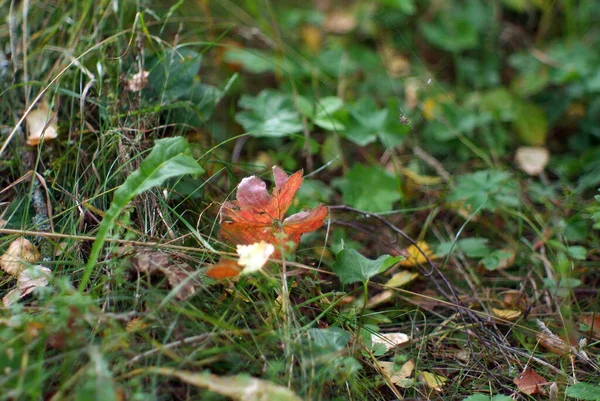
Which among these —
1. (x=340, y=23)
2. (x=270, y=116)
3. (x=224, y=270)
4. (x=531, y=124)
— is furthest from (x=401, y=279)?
(x=340, y=23)

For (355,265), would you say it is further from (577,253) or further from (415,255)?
(577,253)

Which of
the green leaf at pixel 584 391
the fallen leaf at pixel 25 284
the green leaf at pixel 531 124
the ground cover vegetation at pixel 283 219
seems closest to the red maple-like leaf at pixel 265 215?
A: the ground cover vegetation at pixel 283 219

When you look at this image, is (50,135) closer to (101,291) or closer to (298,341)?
(101,291)

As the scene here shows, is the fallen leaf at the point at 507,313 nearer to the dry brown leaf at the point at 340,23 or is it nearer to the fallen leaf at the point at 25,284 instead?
the fallen leaf at the point at 25,284

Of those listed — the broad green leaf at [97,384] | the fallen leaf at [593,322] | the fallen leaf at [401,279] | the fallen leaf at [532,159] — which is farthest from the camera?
the fallen leaf at [532,159]

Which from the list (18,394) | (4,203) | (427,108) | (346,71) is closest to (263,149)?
(346,71)

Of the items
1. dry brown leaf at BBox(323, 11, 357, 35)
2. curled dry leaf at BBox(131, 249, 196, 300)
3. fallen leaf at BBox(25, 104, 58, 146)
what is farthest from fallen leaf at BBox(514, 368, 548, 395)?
dry brown leaf at BBox(323, 11, 357, 35)
